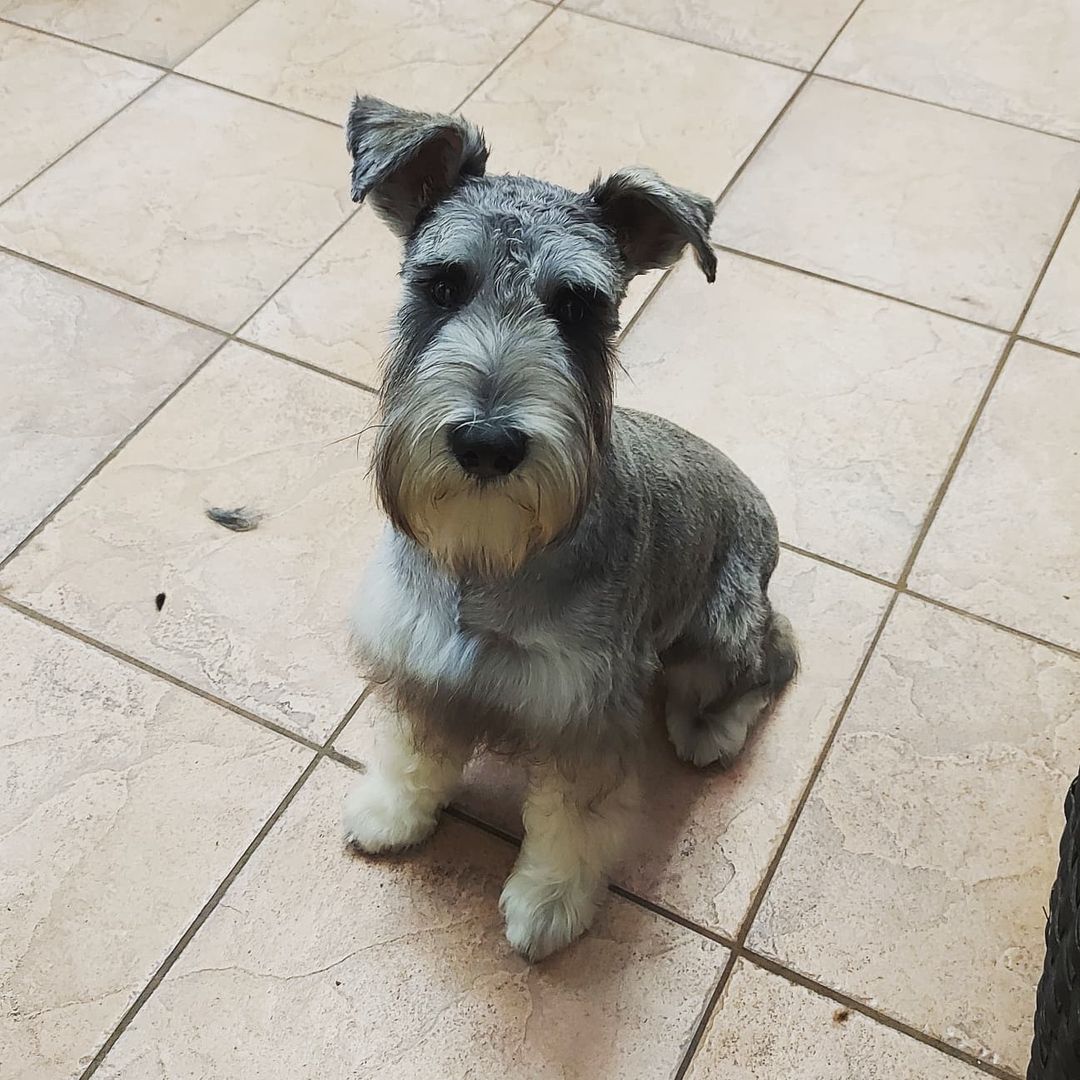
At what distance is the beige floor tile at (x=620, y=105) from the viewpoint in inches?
118

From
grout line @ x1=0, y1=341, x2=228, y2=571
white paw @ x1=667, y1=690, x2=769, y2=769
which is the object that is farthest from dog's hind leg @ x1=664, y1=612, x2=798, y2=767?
grout line @ x1=0, y1=341, x2=228, y2=571

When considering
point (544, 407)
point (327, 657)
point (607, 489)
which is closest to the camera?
point (544, 407)

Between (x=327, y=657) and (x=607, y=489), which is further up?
(x=607, y=489)

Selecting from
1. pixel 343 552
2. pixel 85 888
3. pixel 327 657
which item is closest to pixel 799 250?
pixel 343 552

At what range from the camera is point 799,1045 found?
177 centimetres

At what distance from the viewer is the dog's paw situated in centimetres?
180

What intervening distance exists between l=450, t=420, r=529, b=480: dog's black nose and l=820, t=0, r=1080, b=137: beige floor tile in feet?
8.09

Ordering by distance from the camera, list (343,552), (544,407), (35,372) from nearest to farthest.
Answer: (544,407)
(343,552)
(35,372)

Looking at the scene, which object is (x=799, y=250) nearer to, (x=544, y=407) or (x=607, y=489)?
(x=607, y=489)

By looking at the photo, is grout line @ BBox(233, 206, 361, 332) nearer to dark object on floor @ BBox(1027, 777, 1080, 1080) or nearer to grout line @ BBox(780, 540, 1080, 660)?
grout line @ BBox(780, 540, 1080, 660)

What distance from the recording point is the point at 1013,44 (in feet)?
11.0

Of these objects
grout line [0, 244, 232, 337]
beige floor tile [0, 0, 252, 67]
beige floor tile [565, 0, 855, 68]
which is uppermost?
beige floor tile [565, 0, 855, 68]

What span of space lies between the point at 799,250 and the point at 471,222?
1.65 metres

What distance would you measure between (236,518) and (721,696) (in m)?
1.01
